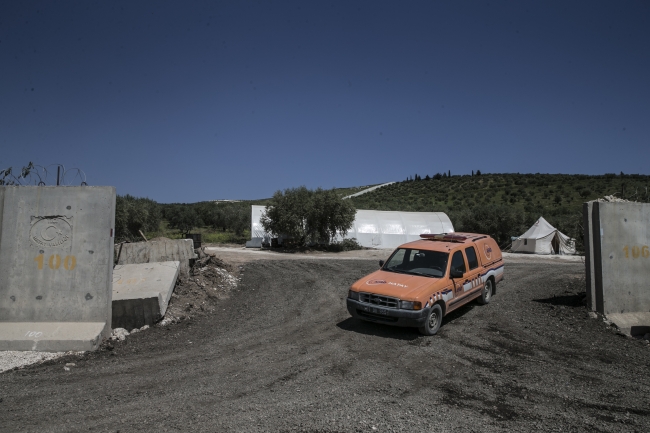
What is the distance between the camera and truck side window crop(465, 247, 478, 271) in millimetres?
9984

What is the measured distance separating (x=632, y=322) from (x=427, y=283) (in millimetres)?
4579

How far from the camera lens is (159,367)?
6.60 m

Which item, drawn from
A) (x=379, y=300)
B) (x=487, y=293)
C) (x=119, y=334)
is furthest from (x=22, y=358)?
(x=487, y=293)

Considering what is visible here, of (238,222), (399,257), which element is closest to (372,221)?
(238,222)

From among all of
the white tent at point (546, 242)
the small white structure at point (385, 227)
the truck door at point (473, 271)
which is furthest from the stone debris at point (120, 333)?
the white tent at point (546, 242)

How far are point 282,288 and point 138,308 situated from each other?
5.18 m

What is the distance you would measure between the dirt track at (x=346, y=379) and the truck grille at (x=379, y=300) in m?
0.58

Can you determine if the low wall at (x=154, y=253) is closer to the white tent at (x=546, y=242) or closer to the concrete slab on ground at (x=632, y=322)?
the concrete slab on ground at (x=632, y=322)

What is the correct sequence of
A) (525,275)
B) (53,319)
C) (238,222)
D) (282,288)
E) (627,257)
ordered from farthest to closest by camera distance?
(238,222) < (525,275) < (282,288) < (627,257) < (53,319)

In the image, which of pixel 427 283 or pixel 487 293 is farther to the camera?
pixel 487 293

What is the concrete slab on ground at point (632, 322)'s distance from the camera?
356 inches

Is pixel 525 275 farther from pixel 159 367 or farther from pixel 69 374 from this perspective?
pixel 69 374

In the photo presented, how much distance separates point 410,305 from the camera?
7902 millimetres

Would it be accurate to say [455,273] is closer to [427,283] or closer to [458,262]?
[458,262]
